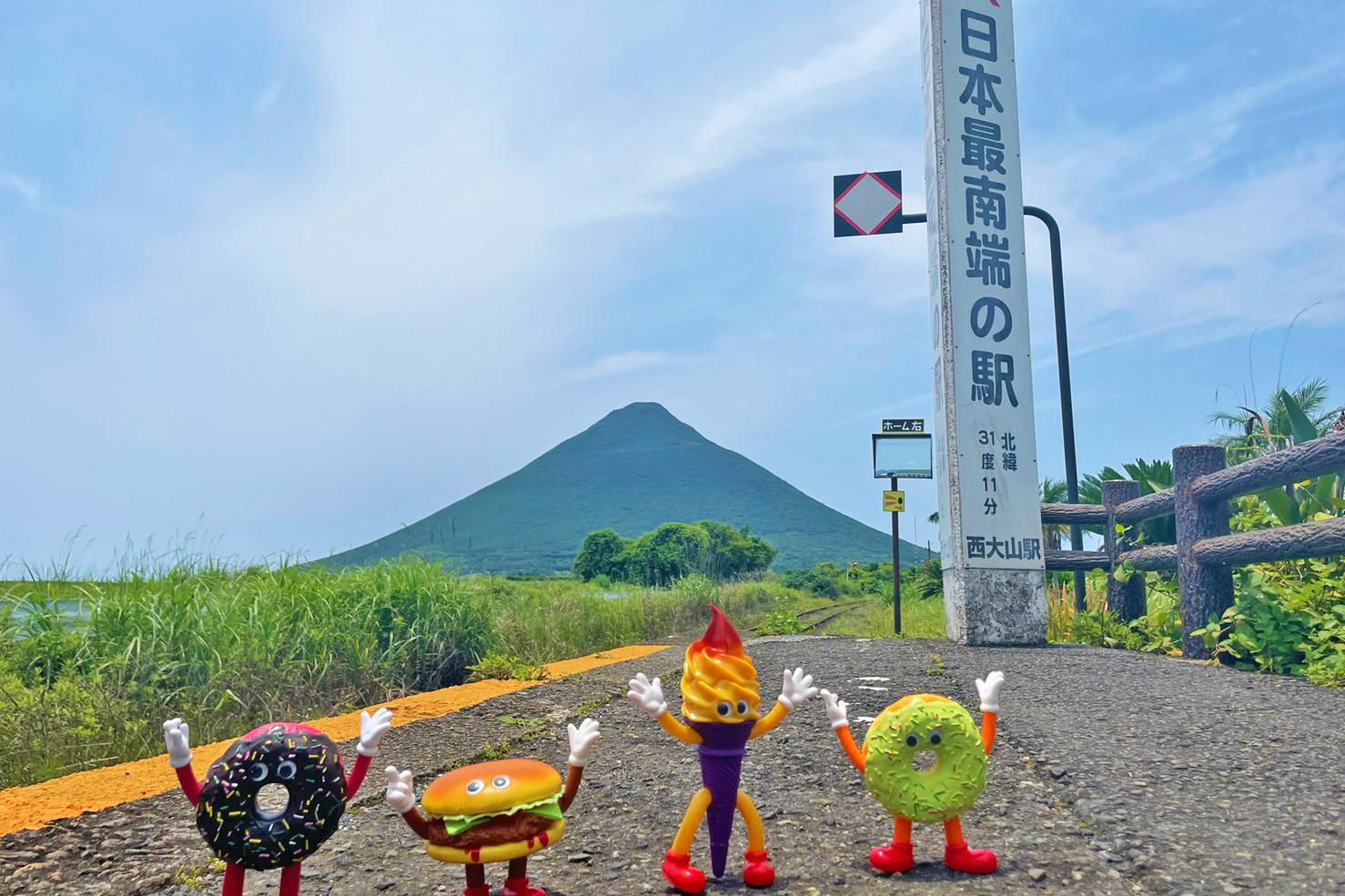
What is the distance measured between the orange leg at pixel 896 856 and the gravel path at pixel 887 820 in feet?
→ 0.12

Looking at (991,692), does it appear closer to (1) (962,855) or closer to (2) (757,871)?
(1) (962,855)

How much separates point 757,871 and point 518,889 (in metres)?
0.58

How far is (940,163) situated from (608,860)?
24.1 ft

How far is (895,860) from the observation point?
2.29 metres

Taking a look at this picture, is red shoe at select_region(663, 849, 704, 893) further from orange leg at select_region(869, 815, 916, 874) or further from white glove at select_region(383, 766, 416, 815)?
white glove at select_region(383, 766, 416, 815)

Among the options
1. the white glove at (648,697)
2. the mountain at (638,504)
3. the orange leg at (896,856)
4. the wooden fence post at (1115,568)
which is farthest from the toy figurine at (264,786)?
the mountain at (638,504)

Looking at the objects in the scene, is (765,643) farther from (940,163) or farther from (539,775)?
(539,775)

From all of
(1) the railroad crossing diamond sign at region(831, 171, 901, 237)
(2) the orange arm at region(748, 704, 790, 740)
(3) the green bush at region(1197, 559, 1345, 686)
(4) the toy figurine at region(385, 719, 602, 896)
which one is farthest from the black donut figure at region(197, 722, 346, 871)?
(1) the railroad crossing diamond sign at region(831, 171, 901, 237)

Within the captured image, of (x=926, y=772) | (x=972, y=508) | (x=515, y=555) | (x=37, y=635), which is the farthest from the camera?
(x=515, y=555)

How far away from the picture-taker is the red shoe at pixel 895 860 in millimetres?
2293

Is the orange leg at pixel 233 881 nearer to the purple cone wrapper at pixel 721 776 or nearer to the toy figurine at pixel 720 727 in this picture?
the toy figurine at pixel 720 727

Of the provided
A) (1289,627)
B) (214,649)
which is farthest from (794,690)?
(1289,627)

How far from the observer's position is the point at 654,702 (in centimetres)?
225

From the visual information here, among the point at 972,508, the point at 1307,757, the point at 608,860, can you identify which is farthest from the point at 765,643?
the point at 608,860
